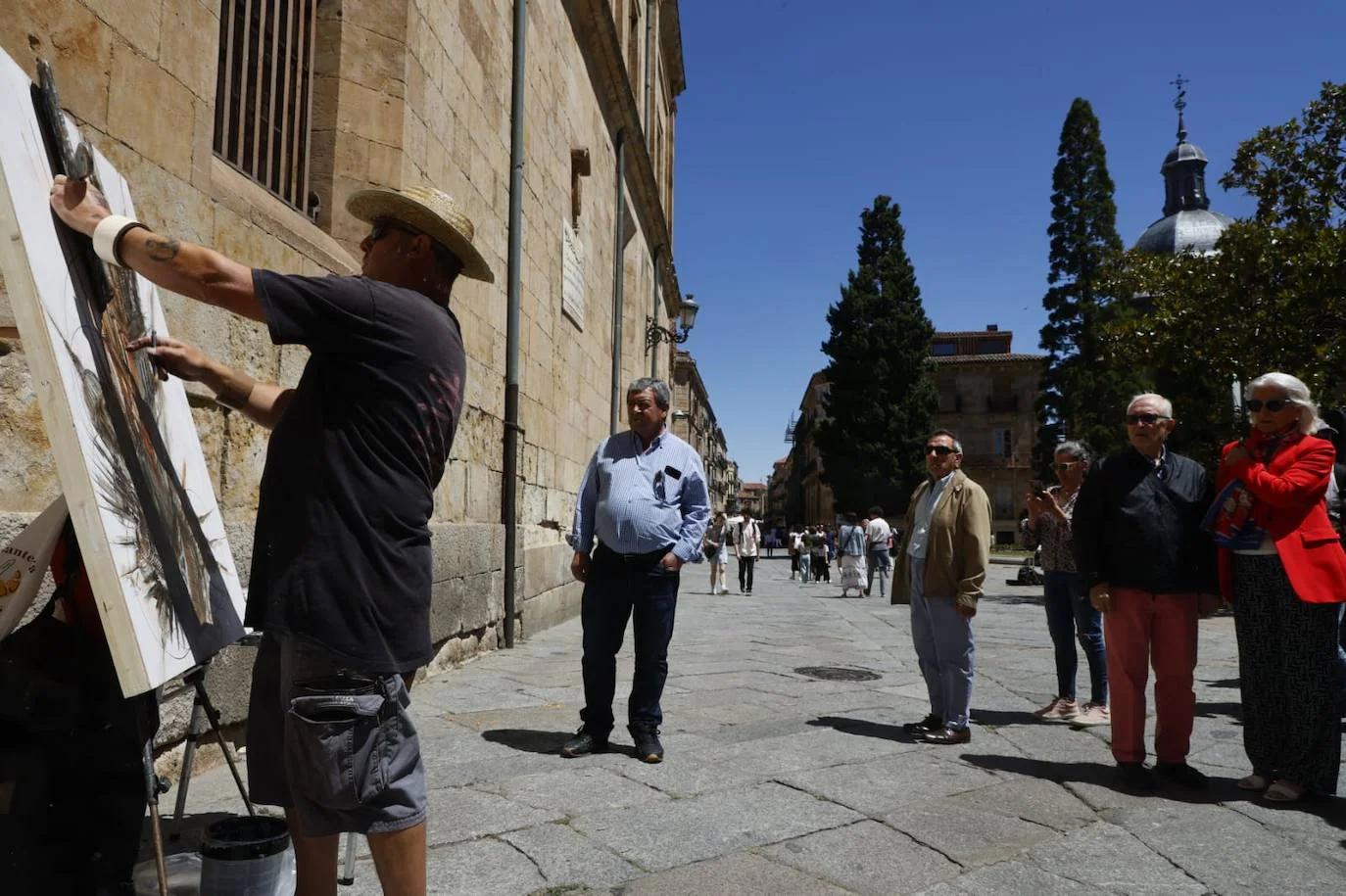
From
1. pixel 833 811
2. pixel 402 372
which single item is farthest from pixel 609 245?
pixel 402 372

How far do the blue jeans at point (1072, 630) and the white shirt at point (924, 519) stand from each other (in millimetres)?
929

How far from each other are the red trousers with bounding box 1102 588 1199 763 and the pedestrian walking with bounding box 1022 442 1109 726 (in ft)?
3.75

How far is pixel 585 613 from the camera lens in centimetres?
426

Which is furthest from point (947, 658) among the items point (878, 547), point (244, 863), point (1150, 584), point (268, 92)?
point (878, 547)

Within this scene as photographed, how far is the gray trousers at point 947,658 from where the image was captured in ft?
14.8

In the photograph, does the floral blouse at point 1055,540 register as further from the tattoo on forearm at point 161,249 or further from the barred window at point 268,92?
the tattoo on forearm at point 161,249

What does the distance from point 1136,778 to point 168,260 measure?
3.80 metres

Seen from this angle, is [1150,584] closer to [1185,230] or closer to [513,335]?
[513,335]

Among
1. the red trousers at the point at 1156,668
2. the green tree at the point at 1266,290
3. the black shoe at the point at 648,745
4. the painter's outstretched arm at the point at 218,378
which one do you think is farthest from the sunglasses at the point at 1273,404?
the green tree at the point at 1266,290

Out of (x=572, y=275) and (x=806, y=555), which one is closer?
(x=572, y=275)

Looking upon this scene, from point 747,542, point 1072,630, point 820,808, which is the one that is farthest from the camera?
point 747,542

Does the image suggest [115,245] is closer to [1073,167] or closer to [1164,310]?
[1164,310]

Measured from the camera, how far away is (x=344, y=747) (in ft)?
5.72

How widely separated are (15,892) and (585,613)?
8.53 ft
